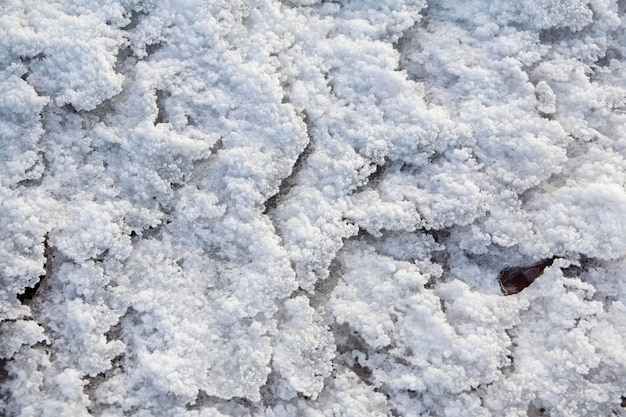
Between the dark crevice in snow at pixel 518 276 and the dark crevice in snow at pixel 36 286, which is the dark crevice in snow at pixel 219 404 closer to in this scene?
the dark crevice in snow at pixel 36 286

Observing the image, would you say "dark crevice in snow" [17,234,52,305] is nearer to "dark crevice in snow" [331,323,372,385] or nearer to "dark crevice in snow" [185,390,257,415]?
"dark crevice in snow" [185,390,257,415]

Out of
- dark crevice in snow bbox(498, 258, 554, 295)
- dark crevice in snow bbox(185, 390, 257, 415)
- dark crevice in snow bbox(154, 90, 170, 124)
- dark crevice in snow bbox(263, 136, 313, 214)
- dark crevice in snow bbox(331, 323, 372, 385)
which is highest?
dark crevice in snow bbox(154, 90, 170, 124)

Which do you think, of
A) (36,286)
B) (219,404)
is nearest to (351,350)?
(219,404)

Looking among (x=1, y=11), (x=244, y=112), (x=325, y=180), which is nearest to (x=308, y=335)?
(x=325, y=180)

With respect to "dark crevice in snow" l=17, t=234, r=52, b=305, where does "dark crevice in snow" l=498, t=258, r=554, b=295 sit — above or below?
above

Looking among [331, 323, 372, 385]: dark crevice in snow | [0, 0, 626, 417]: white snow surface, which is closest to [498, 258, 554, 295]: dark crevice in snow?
[0, 0, 626, 417]: white snow surface

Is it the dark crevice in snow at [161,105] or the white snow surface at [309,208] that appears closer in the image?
the white snow surface at [309,208]

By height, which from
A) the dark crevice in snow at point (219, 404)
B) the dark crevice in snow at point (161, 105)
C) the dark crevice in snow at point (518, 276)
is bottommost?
the dark crevice in snow at point (219, 404)

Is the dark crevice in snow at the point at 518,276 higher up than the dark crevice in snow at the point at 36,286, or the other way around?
the dark crevice in snow at the point at 518,276

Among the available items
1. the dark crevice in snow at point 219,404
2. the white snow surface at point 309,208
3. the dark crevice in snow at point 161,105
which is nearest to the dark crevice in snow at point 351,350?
the white snow surface at point 309,208
